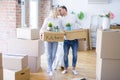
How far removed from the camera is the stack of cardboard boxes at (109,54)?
2.87m

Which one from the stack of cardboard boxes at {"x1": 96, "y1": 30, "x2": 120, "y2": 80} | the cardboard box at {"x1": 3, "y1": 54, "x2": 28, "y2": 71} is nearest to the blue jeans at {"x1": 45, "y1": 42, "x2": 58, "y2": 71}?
the cardboard box at {"x1": 3, "y1": 54, "x2": 28, "y2": 71}

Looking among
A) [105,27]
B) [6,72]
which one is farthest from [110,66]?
[6,72]

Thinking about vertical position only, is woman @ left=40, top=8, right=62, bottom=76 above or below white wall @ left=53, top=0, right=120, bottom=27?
below

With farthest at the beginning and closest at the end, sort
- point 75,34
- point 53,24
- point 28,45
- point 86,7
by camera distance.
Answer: point 86,7 → point 28,45 → point 53,24 → point 75,34

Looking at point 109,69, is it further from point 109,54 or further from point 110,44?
point 110,44

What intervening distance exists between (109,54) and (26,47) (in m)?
1.91

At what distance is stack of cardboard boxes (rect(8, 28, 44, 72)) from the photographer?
4199 mm

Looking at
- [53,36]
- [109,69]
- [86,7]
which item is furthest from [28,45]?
[86,7]

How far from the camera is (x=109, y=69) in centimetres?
300

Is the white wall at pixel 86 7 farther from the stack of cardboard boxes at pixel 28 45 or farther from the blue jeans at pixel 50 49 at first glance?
the blue jeans at pixel 50 49

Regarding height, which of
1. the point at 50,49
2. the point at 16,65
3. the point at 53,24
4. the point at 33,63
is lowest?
the point at 33,63

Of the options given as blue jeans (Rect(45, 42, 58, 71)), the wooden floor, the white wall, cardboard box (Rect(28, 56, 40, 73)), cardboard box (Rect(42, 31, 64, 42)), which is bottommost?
the wooden floor

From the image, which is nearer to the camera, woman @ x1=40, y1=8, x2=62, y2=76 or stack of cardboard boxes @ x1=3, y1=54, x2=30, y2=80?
stack of cardboard boxes @ x1=3, y1=54, x2=30, y2=80

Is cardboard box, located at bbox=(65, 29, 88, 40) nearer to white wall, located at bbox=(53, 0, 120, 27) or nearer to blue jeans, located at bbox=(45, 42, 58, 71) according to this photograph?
Result: blue jeans, located at bbox=(45, 42, 58, 71)
